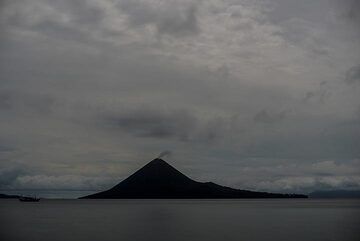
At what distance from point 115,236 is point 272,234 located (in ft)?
98.1

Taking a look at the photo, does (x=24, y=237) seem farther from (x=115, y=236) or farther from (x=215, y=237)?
(x=215, y=237)

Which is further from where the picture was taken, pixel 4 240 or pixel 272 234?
pixel 272 234

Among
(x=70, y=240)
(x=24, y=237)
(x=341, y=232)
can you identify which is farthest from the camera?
(x=341, y=232)

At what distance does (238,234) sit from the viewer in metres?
91.9

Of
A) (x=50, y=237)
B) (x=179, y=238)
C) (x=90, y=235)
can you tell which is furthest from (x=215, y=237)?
(x=50, y=237)

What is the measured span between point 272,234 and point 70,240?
3792 centimetres

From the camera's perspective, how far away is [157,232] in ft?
326

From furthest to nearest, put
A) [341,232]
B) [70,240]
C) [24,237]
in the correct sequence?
1. [341,232]
2. [24,237]
3. [70,240]

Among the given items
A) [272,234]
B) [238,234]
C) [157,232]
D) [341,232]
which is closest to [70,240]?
[157,232]

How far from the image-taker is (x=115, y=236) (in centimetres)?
8962

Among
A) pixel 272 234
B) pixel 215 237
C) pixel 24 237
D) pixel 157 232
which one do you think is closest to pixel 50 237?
pixel 24 237

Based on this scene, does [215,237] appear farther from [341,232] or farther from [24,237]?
[24,237]

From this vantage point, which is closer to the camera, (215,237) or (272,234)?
(215,237)

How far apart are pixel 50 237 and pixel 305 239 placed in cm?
4558
